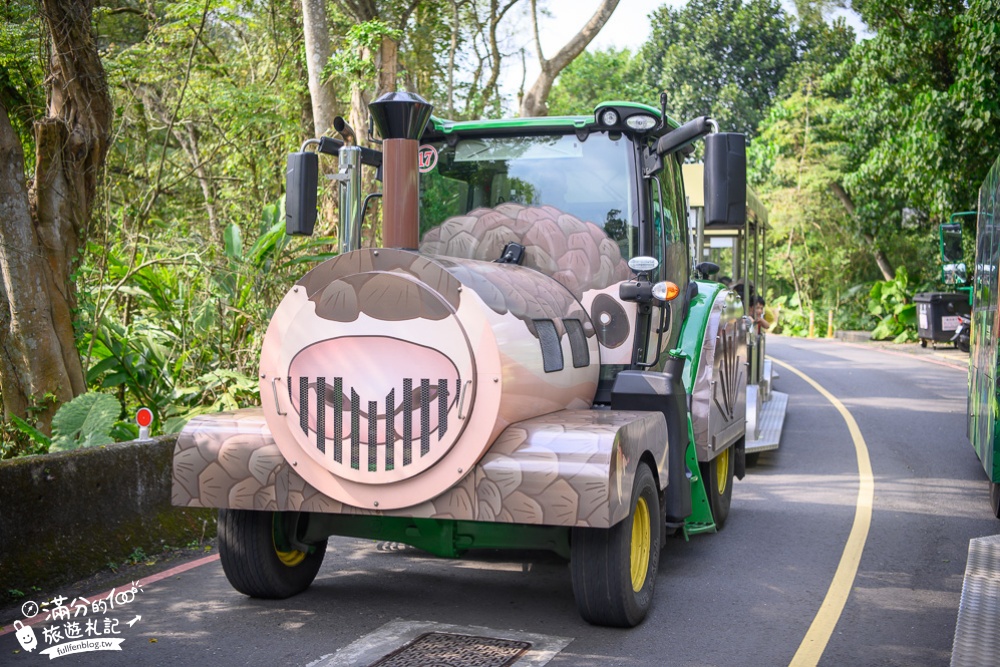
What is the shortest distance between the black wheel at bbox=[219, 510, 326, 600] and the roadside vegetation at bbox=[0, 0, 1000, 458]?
215 centimetres

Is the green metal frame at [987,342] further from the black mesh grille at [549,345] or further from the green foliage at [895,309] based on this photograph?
the green foliage at [895,309]

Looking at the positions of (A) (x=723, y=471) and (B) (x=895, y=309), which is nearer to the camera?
(A) (x=723, y=471)

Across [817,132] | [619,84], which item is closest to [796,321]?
[817,132]

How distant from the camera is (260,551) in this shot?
221 inches

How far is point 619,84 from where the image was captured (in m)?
50.4

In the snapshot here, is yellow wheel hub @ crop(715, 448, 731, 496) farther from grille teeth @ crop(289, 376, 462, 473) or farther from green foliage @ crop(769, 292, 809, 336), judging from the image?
green foliage @ crop(769, 292, 809, 336)

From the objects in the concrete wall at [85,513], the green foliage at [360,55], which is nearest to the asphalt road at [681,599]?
the concrete wall at [85,513]

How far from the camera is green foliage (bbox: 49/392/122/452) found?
23.8 ft

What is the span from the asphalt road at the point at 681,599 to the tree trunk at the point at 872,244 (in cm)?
2609

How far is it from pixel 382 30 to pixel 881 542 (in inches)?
318

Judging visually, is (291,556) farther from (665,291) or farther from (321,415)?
(665,291)

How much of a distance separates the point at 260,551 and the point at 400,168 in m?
2.19

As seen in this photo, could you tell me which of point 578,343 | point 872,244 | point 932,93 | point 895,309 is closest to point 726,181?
point 578,343

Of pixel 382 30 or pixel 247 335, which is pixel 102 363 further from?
pixel 382 30
